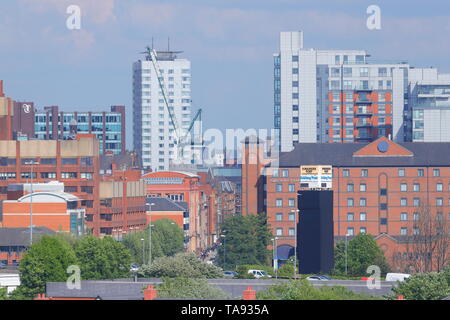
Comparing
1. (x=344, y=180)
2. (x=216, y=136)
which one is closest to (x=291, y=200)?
(x=344, y=180)

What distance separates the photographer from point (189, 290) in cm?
4212

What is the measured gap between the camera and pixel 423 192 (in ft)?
368

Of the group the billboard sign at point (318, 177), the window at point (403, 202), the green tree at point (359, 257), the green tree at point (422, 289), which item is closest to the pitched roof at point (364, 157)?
the window at point (403, 202)

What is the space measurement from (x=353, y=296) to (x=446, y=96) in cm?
9960

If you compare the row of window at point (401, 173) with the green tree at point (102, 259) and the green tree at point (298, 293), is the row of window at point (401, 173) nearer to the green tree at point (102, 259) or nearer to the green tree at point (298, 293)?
the green tree at point (102, 259)

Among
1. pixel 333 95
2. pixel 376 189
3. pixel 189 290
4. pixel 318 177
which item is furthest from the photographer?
pixel 333 95

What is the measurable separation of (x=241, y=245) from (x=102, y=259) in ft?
97.1

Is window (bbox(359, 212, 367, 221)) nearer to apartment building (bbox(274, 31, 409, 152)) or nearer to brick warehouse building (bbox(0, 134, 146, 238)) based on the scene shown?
brick warehouse building (bbox(0, 134, 146, 238))

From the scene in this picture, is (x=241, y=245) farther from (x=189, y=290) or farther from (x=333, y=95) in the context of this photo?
(x=333, y=95)

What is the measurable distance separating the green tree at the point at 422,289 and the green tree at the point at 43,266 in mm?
15689

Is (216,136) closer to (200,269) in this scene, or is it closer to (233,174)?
(233,174)

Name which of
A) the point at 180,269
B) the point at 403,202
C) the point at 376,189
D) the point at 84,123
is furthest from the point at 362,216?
the point at 84,123

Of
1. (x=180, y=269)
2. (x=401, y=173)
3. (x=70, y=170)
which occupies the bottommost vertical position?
(x=180, y=269)

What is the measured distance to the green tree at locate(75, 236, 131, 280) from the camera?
64.4m
